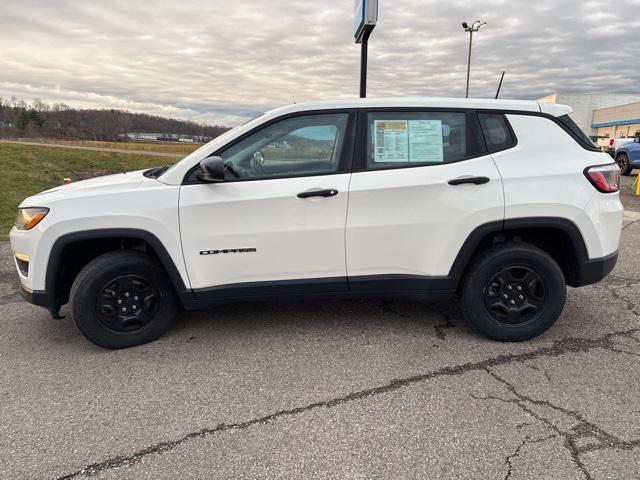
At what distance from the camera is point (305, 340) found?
3.65 meters

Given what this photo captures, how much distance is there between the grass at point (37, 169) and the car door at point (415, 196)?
6.34 meters

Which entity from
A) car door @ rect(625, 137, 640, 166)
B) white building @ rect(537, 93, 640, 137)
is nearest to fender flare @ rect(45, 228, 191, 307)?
car door @ rect(625, 137, 640, 166)

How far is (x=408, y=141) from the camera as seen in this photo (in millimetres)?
3465

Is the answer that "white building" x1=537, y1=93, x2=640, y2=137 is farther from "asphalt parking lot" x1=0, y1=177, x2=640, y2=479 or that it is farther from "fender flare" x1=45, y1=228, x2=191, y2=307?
"fender flare" x1=45, y1=228, x2=191, y2=307

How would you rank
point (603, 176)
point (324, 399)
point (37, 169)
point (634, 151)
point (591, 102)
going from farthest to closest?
1. point (591, 102)
2. point (634, 151)
3. point (37, 169)
4. point (603, 176)
5. point (324, 399)

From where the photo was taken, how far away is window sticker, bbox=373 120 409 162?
3.43 metres

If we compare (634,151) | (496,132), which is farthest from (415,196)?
(634,151)

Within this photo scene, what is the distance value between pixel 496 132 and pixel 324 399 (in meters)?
2.31

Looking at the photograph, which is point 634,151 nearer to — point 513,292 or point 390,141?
point 513,292

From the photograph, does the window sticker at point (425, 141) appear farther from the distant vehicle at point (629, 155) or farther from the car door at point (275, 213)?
the distant vehicle at point (629, 155)

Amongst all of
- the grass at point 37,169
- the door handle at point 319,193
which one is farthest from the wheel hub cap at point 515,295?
the grass at point 37,169

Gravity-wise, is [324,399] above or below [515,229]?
below

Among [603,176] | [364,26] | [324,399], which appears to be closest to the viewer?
[324,399]

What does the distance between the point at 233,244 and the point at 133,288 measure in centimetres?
86
